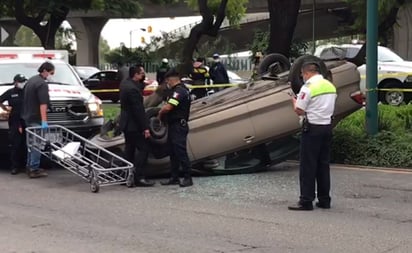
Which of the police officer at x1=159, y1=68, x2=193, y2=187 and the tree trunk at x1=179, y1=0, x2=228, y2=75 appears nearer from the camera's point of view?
the police officer at x1=159, y1=68, x2=193, y2=187

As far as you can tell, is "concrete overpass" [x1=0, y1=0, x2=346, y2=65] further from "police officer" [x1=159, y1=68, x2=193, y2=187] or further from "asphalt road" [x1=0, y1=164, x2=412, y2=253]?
"asphalt road" [x1=0, y1=164, x2=412, y2=253]

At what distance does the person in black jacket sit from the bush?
3.71 m

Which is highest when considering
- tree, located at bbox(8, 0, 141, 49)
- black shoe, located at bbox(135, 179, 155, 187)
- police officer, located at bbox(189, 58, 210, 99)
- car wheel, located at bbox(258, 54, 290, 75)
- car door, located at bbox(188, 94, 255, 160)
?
tree, located at bbox(8, 0, 141, 49)

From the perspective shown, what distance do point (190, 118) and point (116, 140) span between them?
1.22 m

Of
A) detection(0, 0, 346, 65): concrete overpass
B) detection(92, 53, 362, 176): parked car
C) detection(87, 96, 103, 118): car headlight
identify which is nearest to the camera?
detection(92, 53, 362, 176): parked car

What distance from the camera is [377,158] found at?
38.8ft

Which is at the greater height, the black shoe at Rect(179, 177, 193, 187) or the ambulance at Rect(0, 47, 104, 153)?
the ambulance at Rect(0, 47, 104, 153)

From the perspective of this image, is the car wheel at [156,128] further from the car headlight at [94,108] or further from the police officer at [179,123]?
the car headlight at [94,108]

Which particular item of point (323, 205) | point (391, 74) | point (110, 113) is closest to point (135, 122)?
point (323, 205)

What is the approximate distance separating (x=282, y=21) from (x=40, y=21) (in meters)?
18.0

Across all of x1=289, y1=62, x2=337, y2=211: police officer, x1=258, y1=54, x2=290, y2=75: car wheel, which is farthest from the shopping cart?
x1=258, y1=54, x2=290, y2=75: car wheel

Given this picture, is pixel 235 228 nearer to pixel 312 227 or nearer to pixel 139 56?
pixel 312 227

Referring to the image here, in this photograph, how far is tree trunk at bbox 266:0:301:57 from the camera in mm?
16594

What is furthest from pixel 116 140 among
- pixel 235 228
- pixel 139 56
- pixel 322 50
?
pixel 139 56
